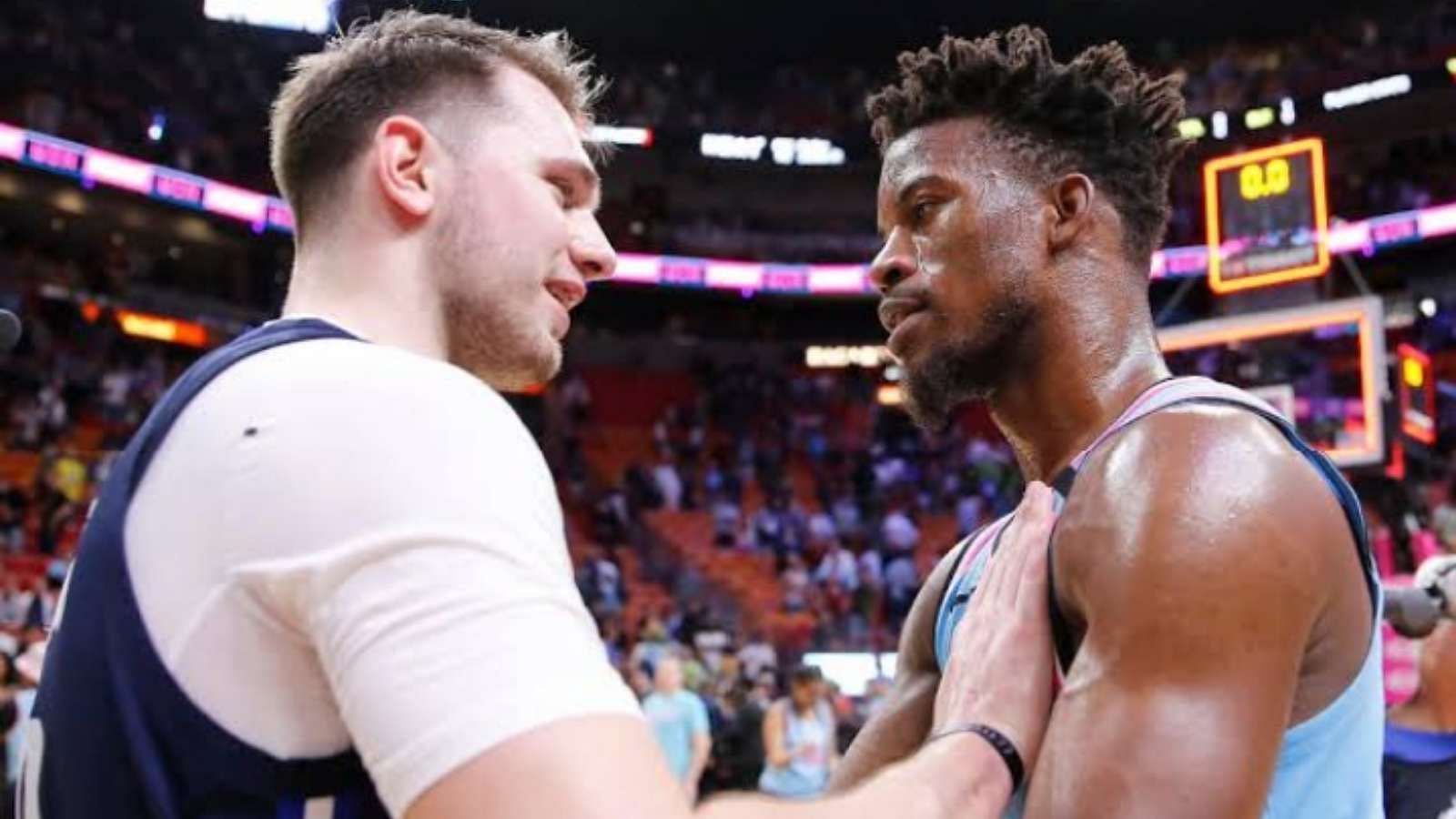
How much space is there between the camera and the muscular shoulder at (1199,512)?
69.7 inches

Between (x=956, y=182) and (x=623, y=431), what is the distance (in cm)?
2245

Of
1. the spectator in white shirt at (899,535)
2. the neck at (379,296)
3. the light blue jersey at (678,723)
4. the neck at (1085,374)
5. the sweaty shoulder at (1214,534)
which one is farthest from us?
the spectator in white shirt at (899,535)

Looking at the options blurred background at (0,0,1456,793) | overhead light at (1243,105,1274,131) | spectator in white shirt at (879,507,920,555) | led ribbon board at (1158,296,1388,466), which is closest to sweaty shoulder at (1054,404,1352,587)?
led ribbon board at (1158,296,1388,466)

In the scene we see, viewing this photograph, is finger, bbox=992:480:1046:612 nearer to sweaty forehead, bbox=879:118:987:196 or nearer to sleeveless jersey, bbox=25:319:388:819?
sweaty forehead, bbox=879:118:987:196

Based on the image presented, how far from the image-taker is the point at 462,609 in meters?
1.15

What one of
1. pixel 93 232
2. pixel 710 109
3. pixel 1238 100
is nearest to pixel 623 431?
pixel 710 109

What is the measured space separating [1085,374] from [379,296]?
121 cm

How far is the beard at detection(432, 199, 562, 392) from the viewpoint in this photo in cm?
158

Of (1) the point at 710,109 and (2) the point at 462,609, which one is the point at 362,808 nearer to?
(2) the point at 462,609

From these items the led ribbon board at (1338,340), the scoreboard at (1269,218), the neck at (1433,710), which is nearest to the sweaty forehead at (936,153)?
the neck at (1433,710)

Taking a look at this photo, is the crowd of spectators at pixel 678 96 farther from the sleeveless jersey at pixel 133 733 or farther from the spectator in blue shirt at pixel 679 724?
the sleeveless jersey at pixel 133 733

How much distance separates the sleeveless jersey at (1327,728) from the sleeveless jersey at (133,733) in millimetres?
968

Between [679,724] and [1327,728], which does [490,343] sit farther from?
[679,724]

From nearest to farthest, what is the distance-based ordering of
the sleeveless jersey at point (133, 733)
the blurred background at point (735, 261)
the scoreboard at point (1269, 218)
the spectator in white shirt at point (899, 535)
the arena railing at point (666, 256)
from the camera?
1. the sleeveless jersey at point (133, 733)
2. the scoreboard at point (1269, 218)
3. the blurred background at point (735, 261)
4. the spectator in white shirt at point (899, 535)
5. the arena railing at point (666, 256)
